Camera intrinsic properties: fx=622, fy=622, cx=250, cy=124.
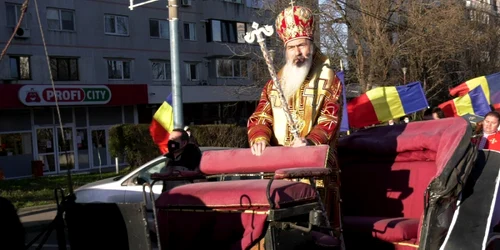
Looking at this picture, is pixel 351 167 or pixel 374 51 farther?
pixel 374 51

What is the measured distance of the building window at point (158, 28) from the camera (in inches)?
1323

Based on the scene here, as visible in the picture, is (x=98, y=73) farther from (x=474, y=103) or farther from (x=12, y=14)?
(x=474, y=103)

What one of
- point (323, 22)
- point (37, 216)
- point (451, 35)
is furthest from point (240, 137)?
point (37, 216)

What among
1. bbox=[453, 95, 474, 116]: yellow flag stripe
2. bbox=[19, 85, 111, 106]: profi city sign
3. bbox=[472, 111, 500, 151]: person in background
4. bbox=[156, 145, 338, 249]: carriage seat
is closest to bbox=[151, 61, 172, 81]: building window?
bbox=[19, 85, 111, 106]: profi city sign

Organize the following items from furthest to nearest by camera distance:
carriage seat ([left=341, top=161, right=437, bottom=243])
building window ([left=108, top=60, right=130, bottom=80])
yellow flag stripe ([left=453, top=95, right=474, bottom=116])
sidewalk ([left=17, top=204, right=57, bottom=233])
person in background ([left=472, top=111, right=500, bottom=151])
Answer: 1. building window ([left=108, top=60, right=130, bottom=80])
2. yellow flag stripe ([left=453, top=95, right=474, bottom=116])
3. sidewalk ([left=17, top=204, right=57, bottom=233])
4. person in background ([left=472, top=111, right=500, bottom=151])
5. carriage seat ([left=341, top=161, right=437, bottom=243])

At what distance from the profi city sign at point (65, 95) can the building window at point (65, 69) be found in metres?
1.54

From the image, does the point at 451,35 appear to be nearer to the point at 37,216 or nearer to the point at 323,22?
the point at 323,22

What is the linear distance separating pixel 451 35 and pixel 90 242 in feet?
79.4

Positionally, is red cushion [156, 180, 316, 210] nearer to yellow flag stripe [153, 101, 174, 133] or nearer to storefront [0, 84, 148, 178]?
yellow flag stripe [153, 101, 174, 133]

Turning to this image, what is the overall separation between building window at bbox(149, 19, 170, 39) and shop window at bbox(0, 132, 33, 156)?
9219 mm

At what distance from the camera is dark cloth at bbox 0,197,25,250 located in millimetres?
2602

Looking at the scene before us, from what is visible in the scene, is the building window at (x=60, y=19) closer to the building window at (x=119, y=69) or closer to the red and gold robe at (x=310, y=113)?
the building window at (x=119, y=69)

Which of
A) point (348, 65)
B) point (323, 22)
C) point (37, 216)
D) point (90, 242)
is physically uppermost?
point (323, 22)

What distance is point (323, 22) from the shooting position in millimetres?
24297
